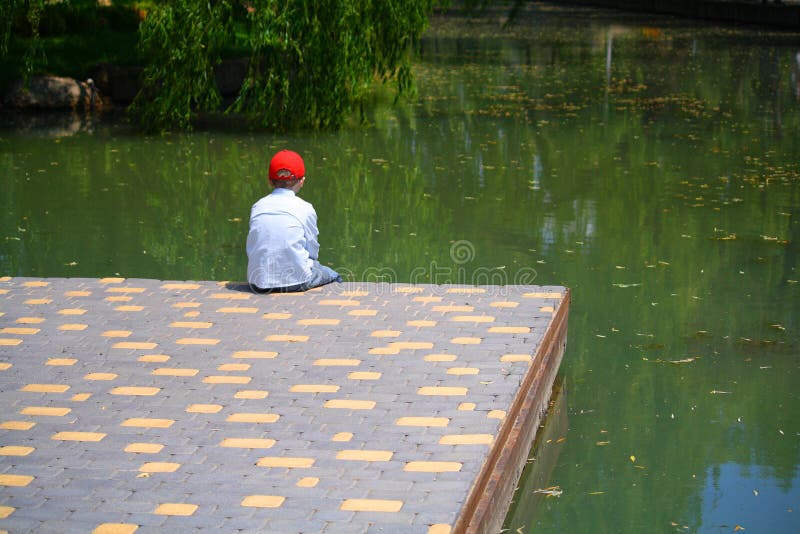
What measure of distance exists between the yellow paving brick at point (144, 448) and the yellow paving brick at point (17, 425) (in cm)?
60

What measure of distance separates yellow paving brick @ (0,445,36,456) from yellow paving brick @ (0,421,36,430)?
237 mm

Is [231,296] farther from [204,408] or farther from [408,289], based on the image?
[204,408]

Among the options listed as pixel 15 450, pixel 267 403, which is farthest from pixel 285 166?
pixel 15 450

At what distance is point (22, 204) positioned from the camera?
41.5ft

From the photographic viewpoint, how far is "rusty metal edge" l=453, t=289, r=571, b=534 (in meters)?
4.70

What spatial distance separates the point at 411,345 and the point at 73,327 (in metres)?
2.10

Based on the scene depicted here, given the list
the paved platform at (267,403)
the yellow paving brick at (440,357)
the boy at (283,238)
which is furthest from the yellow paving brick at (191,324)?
the yellow paving brick at (440,357)

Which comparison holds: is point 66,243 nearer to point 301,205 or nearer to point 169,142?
point 301,205

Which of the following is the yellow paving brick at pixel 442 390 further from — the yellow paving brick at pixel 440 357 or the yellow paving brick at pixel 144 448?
the yellow paving brick at pixel 144 448

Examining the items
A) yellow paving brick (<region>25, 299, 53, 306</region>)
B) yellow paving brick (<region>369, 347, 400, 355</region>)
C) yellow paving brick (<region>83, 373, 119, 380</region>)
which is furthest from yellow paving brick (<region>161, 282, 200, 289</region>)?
yellow paving brick (<region>369, 347, 400, 355</region>)

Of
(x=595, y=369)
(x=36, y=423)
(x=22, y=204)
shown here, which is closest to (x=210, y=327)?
(x=36, y=423)

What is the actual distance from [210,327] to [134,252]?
3.61 meters

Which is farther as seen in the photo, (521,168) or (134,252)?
(521,168)

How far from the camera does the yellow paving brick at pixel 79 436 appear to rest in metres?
5.40
